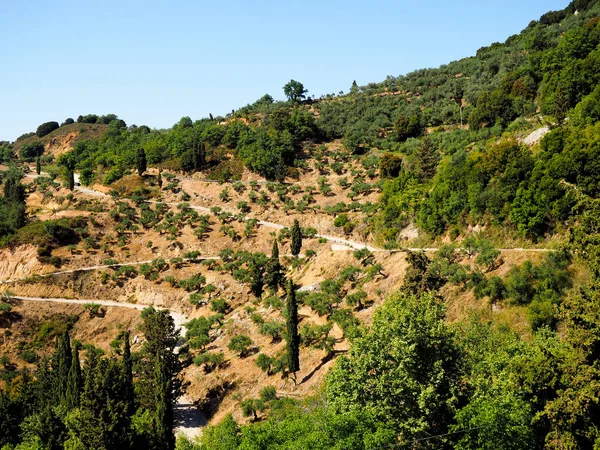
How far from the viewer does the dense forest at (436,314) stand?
76.1 ft

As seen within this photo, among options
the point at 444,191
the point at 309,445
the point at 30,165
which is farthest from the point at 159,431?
the point at 30,165

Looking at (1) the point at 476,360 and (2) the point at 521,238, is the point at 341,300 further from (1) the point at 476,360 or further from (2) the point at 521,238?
(1) the point at 476,360

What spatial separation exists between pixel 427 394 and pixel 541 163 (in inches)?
1218

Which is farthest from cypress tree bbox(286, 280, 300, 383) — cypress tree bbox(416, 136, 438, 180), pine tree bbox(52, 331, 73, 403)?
cypress tree bbox(416, 136, 438, 180)

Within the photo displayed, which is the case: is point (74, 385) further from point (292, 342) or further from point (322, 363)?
point (322, 363)

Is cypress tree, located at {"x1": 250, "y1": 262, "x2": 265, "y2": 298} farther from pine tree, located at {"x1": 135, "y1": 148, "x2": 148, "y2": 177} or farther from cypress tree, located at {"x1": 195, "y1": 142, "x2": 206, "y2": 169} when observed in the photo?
pine tree, located at {"x1": 135, "y1": 148, "x2": 148, "y2": 177}

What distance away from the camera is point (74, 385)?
143ft

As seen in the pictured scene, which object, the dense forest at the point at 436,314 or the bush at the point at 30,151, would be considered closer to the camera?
the dense forest at the point at 436,314

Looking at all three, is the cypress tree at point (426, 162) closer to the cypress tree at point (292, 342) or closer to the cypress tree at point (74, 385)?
the cypress tree at point (292, 342)

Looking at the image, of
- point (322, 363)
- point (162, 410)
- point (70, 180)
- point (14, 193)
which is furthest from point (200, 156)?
point (162, 410)

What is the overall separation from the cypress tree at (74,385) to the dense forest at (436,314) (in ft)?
0.45

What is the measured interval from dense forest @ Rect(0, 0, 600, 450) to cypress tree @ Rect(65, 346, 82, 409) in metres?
0.14

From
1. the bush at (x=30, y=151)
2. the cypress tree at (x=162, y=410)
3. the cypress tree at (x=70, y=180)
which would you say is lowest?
the cypress tree at (x=162, y=410)

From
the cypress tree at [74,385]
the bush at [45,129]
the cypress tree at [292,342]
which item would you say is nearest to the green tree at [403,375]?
the cypress tree at [292,342]
